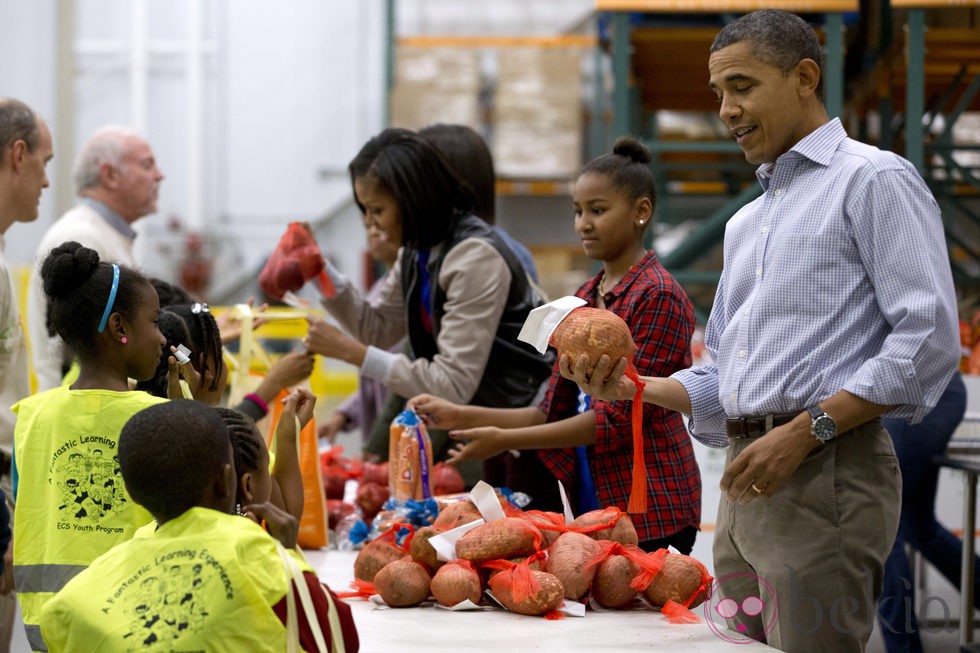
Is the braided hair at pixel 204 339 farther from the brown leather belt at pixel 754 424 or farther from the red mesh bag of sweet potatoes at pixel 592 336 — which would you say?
the brown leather belt at pixel 754 424

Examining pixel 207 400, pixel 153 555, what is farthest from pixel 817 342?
pixel 207 400

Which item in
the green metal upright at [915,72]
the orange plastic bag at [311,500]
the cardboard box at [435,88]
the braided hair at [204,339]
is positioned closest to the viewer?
the braided hair at [204,339]

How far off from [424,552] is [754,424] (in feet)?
2.16

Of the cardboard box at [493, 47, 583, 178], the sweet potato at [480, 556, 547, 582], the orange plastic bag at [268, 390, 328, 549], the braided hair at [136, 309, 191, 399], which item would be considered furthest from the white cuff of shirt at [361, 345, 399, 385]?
the cardboard box at [493, 47, 583, 178]

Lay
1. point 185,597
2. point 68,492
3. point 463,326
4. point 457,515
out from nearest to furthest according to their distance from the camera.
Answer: point 185,597
point 68,492
point 457,515
point 463,326

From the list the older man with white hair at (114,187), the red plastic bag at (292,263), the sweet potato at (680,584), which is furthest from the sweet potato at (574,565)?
the older man with white hair at (114,187)

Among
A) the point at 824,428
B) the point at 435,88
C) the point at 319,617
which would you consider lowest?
the point at 319,617

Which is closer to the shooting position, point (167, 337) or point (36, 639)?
point (36, 639)

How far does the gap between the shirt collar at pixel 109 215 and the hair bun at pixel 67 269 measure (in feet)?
6.69

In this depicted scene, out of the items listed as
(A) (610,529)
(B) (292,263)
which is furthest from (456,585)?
(B) (292,263)

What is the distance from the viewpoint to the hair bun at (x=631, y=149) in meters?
2.72

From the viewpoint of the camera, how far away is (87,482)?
213 centimetres

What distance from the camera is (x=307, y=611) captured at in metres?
1.61

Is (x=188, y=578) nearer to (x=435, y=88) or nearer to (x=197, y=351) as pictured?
(x=197, y=351)
